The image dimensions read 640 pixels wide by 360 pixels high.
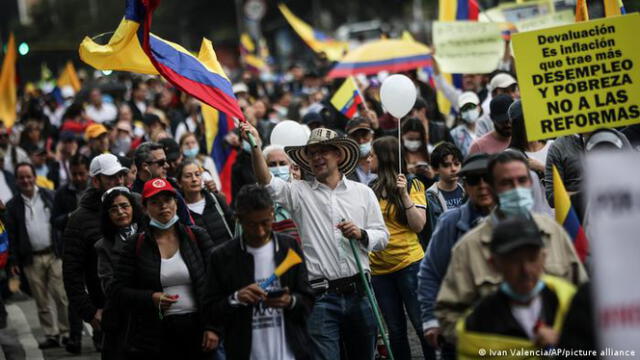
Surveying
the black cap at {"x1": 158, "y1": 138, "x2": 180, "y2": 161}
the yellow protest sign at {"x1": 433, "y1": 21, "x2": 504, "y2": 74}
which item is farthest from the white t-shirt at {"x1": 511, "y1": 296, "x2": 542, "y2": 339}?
the yellow protest sign at {"x1": 433, "y1": 21, "x2": 504, "y2": 74}

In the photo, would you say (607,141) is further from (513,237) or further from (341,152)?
(513,237)

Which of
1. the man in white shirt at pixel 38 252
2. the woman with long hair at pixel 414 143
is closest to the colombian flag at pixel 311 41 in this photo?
the man in white shirt at pixel 38 252

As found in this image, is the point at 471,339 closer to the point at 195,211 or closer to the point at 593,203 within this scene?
the point at 593,203

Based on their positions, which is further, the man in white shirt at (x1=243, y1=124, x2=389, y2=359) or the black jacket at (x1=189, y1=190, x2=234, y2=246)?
the black jacket at (x1=189, y1=190, x2=234, y2=246)

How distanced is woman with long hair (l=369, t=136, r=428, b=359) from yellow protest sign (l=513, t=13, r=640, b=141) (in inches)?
55.2

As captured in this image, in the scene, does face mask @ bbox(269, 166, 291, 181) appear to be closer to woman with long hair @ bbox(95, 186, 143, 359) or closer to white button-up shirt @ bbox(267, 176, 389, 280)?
woman with long hair @ bbox(95, 186, 143, 359)

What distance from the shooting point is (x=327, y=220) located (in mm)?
7172

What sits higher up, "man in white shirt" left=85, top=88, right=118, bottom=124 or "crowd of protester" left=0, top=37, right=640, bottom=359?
"man in white shirt" left=85, top=88, right=118, bottom=124

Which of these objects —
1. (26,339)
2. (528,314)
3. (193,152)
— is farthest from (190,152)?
(528,314)

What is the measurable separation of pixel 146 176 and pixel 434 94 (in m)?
7.70

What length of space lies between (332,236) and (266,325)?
1286 mm

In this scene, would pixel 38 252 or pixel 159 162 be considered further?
pixel 38 252

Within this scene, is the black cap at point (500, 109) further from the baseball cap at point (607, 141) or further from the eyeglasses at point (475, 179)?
the eyeglasses at point (475, 179)

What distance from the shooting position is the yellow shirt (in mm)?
8148
